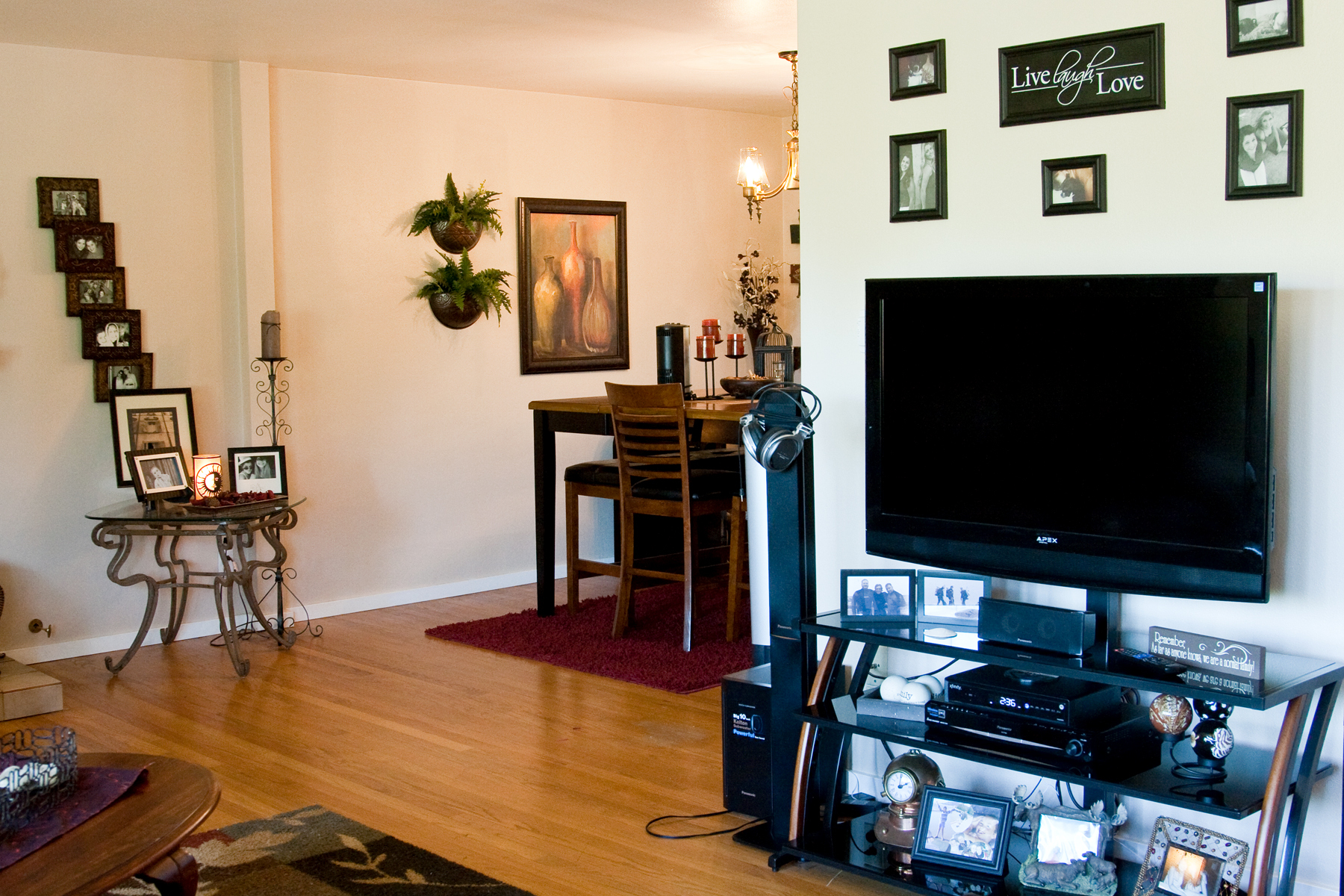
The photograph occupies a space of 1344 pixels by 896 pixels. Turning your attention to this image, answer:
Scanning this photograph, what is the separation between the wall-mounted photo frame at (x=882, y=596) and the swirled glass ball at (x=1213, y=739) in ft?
2.08

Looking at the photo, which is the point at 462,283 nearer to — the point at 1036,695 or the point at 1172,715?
the point at 1036,695

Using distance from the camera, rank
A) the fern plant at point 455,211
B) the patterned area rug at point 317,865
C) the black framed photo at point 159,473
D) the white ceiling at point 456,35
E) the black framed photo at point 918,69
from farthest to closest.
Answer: the fern plant at point 455,211 < the black framed photo at point 159,473 < the white ceiling at point 456,35 < the black framed photo at point 918,69 < the patterned area rug at point 317,865

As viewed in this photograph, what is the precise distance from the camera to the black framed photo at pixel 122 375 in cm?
498

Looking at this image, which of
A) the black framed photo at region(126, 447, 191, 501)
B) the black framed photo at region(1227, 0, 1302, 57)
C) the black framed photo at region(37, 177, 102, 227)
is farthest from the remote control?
the black framed photo at region(37, 177, 102, 227)

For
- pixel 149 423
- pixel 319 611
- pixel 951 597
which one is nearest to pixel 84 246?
pixel 149 423

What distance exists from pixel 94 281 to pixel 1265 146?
4.16m

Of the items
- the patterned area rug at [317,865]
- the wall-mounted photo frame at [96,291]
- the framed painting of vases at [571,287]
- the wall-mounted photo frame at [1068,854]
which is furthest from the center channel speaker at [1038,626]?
the framed painting of vases at [571,287]

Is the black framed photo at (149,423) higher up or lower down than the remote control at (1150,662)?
higher up

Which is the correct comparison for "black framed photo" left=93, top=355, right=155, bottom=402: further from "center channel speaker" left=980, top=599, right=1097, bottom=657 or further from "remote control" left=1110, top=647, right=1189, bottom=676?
"remote control" left=1110, top=647, right=1189, bottom=676

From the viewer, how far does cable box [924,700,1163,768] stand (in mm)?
2420

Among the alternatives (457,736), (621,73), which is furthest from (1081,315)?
(621,73)

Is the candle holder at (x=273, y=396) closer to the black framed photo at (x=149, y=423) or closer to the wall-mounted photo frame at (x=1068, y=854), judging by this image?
the black framed photo at (x=149, y=423)

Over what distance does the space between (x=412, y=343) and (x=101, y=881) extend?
4093mm

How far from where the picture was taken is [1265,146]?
243cm
